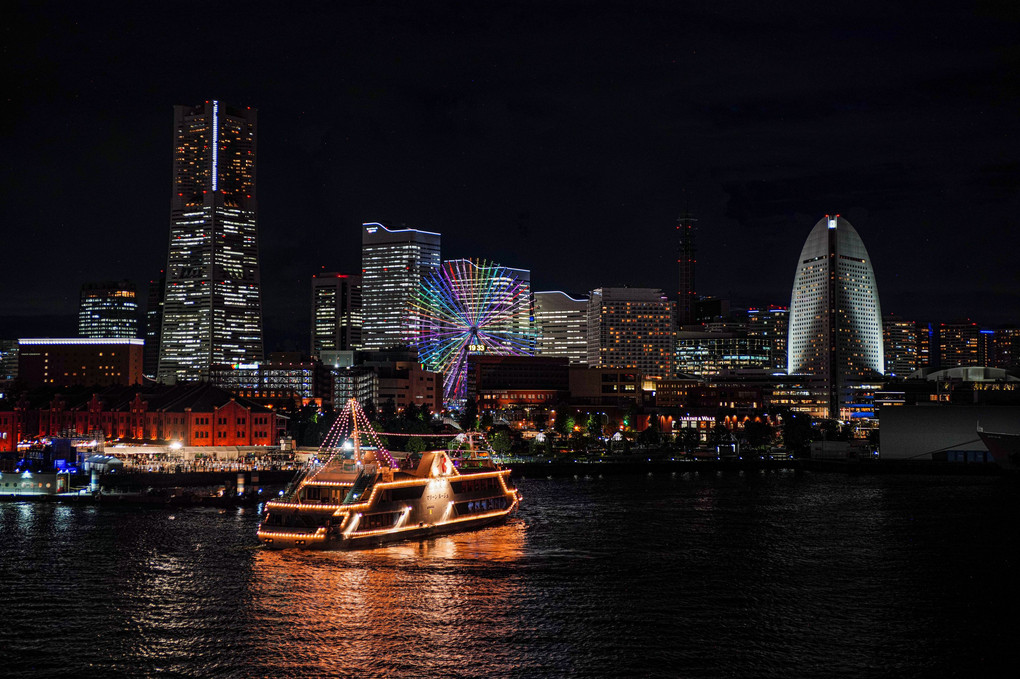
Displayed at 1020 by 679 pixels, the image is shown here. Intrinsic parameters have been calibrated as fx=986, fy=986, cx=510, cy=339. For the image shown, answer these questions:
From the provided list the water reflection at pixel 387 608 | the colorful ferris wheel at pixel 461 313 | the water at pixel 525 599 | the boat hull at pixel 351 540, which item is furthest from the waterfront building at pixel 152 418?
the water reflection at pixel 387 608

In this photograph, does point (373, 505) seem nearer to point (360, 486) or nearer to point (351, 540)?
point (360, 486)

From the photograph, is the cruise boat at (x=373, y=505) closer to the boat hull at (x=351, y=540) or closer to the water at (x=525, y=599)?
the boat hull at (x=351, y=540)

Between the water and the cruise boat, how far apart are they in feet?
5.51

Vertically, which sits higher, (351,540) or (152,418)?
(152,418)

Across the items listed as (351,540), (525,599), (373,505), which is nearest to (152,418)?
(373,505)

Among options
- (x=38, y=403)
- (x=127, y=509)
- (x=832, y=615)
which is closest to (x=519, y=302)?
(x=38, y=403)

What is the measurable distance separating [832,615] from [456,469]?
2721 centimetres

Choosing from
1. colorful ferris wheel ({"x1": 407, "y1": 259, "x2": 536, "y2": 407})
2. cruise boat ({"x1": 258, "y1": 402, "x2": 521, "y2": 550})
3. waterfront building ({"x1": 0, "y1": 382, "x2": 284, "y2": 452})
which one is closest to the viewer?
cruise boat ({"x1": 258, "y1": 402, "x2": 521, "y2": 550})

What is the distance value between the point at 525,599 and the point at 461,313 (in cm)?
10741

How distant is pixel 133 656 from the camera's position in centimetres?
3366

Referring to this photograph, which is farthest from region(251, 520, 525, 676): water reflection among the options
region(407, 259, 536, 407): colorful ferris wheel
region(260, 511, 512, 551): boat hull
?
region(407, 259, 536, 407): colorful ferris wheel

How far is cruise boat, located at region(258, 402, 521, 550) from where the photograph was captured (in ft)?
171

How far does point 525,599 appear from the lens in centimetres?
4128

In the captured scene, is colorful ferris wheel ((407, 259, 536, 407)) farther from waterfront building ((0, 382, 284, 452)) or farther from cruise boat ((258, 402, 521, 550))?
cruise boat ((258, 402, 521, 550))
